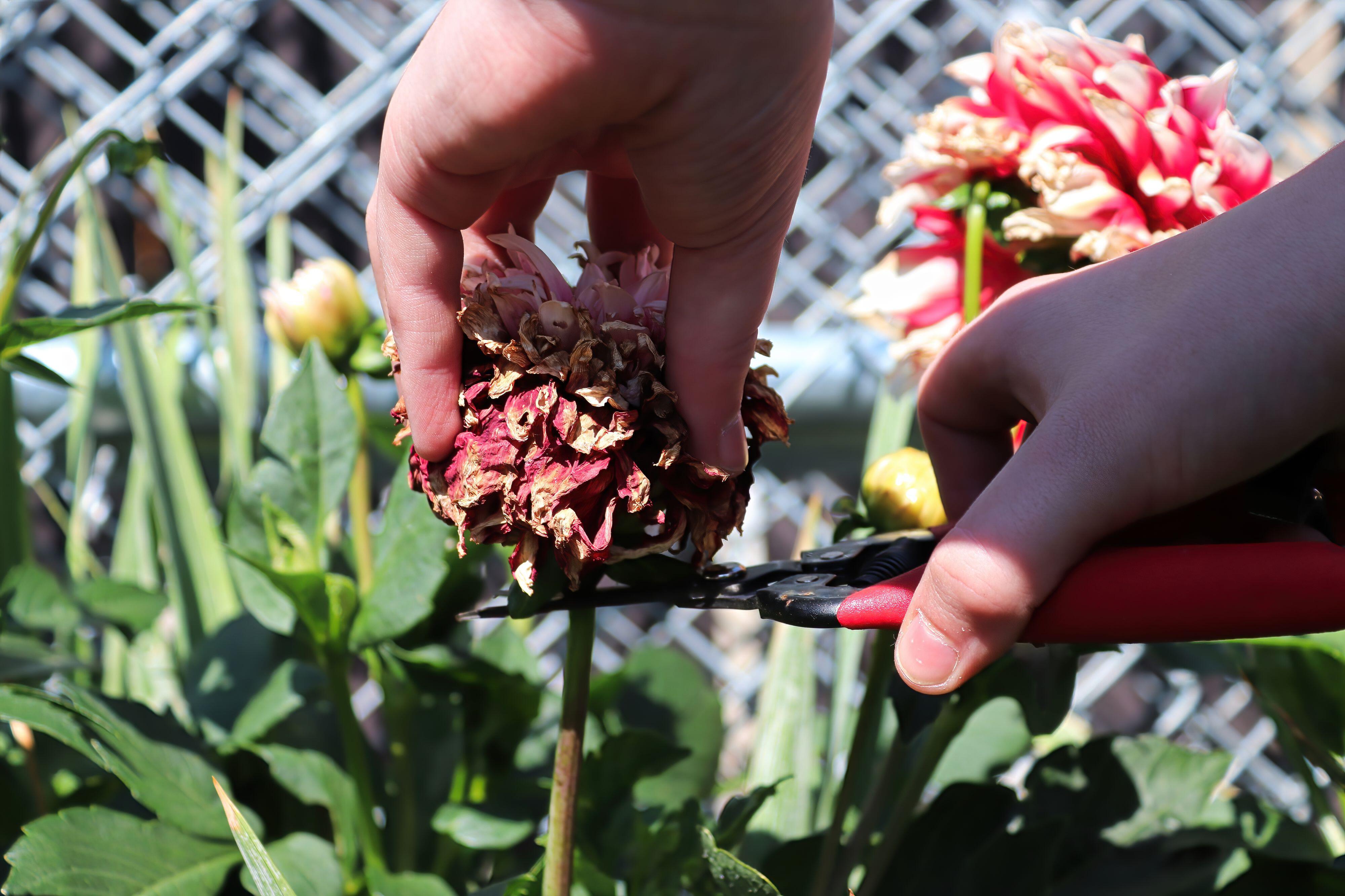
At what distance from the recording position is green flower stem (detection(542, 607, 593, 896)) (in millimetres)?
282

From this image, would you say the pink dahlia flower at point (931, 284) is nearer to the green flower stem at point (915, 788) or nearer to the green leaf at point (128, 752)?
the green flower stem at point (915, 788)

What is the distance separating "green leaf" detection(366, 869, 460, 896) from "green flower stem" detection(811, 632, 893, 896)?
0.42 ft

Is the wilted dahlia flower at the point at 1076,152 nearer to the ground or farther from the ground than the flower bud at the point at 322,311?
farther from the ground

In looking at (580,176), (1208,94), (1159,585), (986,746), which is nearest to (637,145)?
(1159,585)

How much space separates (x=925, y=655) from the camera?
0.24 meters

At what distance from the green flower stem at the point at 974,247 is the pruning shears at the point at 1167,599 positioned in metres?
0.16

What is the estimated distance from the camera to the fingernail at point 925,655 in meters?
0.24

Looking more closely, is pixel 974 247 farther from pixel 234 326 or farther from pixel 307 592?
pixel 234 326

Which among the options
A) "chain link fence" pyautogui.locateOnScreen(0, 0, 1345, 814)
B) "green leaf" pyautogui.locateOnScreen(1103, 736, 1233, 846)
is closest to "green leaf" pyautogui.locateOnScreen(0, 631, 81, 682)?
"chain link fence" pyautogui.locateOnScreen(0, 0, 1345, 814)

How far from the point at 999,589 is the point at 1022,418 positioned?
100 millimetres

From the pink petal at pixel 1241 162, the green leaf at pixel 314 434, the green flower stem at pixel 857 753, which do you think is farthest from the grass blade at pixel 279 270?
the pink petal at pixel 1241 162

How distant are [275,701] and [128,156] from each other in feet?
0.81

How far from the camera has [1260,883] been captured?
0.40 metres

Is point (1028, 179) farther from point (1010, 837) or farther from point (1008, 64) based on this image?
point (1010, 837)
